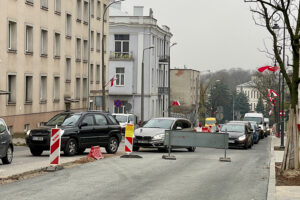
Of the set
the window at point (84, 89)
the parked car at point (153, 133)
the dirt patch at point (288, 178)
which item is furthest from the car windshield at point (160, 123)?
the window at point (84, 89)

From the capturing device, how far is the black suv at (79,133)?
80.4ft

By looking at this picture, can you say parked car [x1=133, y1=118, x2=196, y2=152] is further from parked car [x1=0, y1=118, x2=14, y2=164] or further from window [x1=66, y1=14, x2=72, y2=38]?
window [x1=66, y1=14, x2=72, y2=38]

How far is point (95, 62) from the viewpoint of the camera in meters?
63.3

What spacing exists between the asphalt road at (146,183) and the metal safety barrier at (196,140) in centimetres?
200

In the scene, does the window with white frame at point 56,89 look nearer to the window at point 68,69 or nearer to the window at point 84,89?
the window at point 68,69

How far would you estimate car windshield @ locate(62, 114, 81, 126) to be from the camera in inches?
999

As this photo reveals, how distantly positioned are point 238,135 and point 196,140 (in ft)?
45.3

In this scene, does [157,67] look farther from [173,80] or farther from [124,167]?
[124,167]


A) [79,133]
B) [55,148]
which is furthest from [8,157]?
[79,133]

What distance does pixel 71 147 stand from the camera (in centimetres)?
2475

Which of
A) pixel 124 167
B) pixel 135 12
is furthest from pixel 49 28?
pixel 135 12

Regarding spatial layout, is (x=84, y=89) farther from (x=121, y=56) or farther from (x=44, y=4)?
(x=121, y=56)

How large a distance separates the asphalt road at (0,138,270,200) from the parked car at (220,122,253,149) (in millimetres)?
15609

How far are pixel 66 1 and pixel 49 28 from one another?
488 cm
